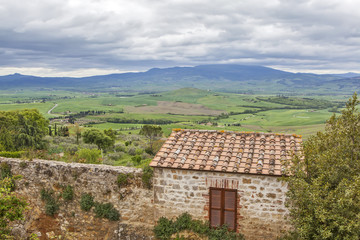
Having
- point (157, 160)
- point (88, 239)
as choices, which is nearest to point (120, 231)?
point (88, 239)

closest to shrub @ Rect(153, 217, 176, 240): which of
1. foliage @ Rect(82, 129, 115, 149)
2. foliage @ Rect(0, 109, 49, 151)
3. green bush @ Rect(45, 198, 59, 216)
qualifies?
green bush @ Rect(45, 198, 59, 216)

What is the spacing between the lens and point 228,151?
9.73 m

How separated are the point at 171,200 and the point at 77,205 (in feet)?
13.6

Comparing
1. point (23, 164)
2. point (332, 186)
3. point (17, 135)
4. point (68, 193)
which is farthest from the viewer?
point (17, 135)

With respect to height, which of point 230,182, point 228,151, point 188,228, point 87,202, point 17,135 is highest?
point 228,151

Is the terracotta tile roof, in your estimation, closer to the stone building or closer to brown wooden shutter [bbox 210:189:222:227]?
the stone building

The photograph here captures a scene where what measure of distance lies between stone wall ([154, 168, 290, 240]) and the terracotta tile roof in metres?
0.27

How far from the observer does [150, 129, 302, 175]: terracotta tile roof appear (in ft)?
29.5

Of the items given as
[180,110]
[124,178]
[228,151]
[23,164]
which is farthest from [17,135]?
[180,110]

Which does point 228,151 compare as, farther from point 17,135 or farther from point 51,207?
point 17,135

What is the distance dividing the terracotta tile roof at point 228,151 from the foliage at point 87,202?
3352mm

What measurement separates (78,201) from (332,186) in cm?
912

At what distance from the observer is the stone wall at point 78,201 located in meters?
10.6

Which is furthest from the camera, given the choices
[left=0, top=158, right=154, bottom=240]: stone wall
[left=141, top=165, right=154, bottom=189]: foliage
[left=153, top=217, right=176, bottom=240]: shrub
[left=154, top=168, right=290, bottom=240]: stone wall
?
[left=0, top=158, right=154, bottom=240]: stone wall
